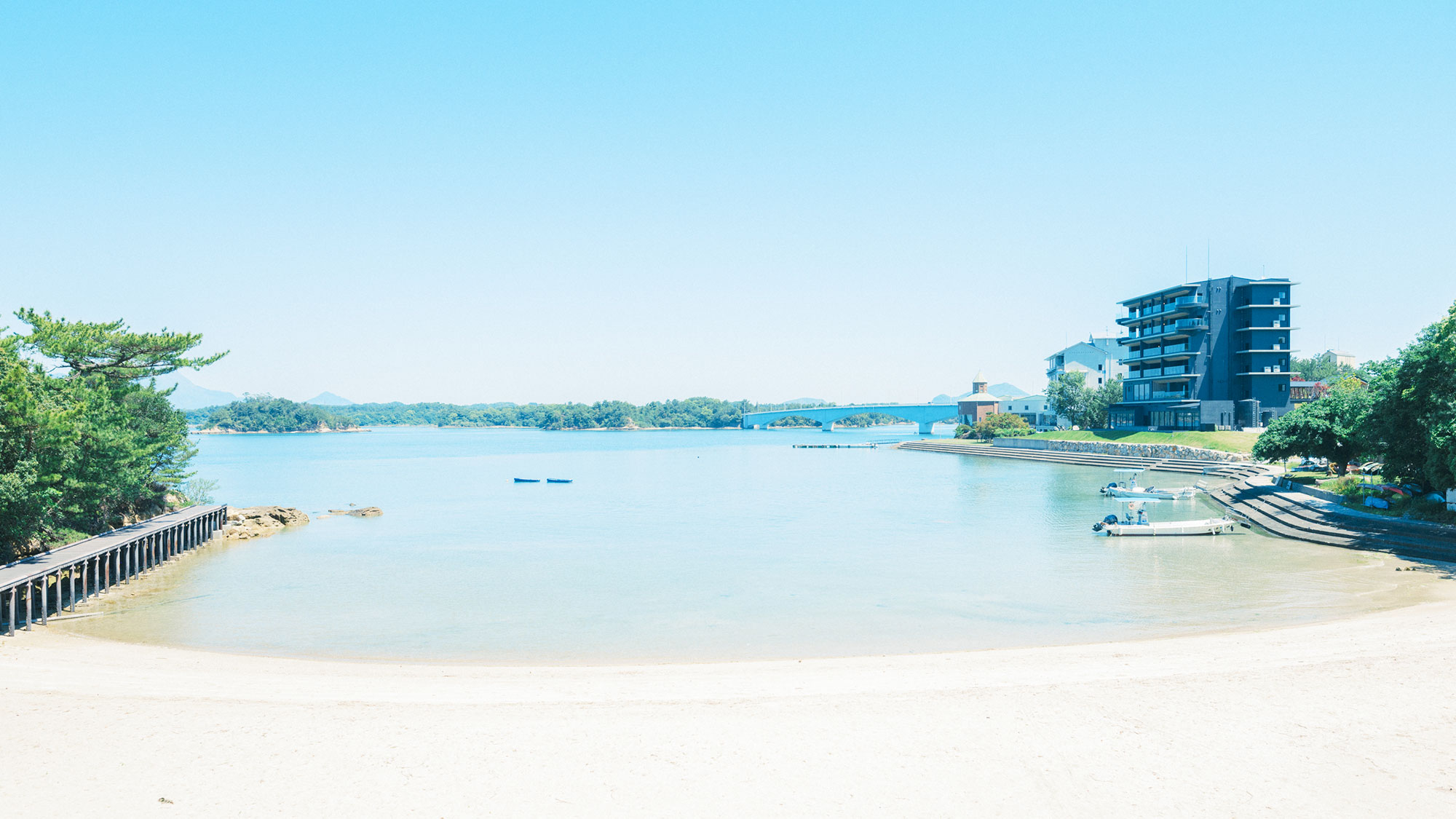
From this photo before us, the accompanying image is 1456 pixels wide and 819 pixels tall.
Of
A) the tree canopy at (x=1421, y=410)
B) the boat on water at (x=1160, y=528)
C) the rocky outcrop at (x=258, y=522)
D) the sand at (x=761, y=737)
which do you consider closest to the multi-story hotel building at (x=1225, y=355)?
the boat on water at (x=1160, y=528)

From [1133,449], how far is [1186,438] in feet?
13.9

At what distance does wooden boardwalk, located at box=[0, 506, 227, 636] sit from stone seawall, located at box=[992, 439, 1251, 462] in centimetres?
6696

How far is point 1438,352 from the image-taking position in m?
23.1

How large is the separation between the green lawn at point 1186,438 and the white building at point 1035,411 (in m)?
22.7

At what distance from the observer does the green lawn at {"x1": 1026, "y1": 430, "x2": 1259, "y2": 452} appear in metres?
65.3

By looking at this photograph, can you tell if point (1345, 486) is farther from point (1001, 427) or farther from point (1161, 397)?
point (1001, 427)

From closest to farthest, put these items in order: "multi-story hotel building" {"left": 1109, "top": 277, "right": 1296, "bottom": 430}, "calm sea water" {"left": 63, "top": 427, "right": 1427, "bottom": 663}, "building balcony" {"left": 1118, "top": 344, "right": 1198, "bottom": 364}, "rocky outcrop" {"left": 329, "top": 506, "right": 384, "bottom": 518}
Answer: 1. "calm sea water" {"left": 63, "top": 427, "right": 1427, "bottom": 663}
2. "rocky outcrop" {"left": 329, "top": 506, "right": 384, "bottom": 518}
3. "multi-story hotel building" {"left": 1109, "top": 277, "right": 1296, "bottom": 430}
4. "building balcony" {"left": 1118, "top": 344, "right": 1198, "bottom": 364}

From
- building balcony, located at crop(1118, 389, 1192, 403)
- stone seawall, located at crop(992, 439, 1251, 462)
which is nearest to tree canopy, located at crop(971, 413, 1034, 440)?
stone seawall, located at crop(992, 439, 1251, 462)

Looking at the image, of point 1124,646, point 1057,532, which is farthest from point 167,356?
point 1057,532

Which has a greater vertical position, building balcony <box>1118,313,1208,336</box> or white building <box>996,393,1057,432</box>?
building balcony <box>1118,313,1208,336</box>

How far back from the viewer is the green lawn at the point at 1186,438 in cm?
6531

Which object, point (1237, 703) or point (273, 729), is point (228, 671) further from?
Answer: point (1237, 703)

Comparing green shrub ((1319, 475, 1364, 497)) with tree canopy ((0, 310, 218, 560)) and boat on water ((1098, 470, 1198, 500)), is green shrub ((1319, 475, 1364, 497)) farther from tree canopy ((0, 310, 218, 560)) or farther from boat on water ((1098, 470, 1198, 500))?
tree canopy ((0, 310, 218, 560))

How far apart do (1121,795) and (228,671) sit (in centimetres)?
1462
